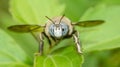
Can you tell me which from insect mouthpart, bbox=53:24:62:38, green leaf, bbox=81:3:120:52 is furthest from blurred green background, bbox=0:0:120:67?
insect mouthpart, bbox=53:24:62:38

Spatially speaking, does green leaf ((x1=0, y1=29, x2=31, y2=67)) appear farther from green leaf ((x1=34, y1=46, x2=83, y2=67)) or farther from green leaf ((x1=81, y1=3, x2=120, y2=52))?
green leaf ((x1=81, y1=3, x2=120, y2=52))

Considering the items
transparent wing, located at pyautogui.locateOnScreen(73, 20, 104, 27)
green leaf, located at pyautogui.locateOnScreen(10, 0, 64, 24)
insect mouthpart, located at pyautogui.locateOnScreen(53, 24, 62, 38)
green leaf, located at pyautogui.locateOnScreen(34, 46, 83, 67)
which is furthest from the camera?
green leaf, located at pyautogui.locateOnScreen(10, 0, 64, 24)

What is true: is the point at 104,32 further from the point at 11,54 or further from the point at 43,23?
the point at 11,54

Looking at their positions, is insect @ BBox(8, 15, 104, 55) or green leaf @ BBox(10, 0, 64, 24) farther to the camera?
green leaf @ BBox(10, 0, 64, 24)

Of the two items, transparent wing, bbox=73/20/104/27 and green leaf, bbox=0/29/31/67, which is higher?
transparent wing, bbox=73/20/104/27

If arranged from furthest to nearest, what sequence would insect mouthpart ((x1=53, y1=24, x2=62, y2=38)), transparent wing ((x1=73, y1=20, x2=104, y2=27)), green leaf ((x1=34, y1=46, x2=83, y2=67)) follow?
transparent wing ((x1=73, y1=20, x2=104, y2=27)) < insect mouthpart ((x1=53, y1=24, x2=62, y2=38)) < green leaf ((x1=34, y1=46, x2=83, y2=67))

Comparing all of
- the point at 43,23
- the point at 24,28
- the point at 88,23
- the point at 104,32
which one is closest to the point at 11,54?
the point at 24,28
